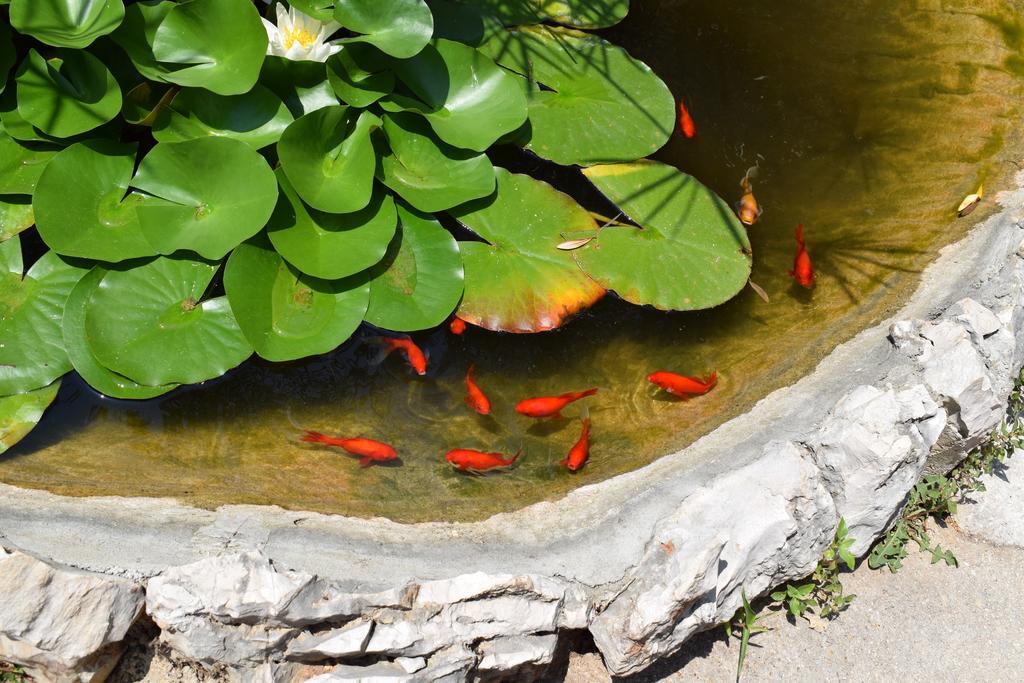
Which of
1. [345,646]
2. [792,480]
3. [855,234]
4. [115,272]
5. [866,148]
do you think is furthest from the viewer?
[866,148]

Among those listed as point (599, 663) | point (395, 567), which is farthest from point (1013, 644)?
point (395, 567)

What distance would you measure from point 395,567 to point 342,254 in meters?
1.00

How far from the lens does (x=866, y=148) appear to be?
359 cm

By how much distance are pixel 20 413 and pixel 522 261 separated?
1653 mm

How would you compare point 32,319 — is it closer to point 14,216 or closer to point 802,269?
point 14,216

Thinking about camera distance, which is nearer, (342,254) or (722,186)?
(342,254)

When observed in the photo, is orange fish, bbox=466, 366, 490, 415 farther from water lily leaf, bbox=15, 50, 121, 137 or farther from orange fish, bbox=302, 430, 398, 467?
water lily leaf, bbox=15, 50, 121, 137

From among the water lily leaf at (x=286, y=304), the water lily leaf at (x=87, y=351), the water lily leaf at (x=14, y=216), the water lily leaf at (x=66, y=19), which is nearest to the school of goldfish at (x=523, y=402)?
the water lily leaf at (x=286, y=304)

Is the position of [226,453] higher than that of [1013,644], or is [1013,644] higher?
[1013,644]

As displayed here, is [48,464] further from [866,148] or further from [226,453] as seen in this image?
[866,148]

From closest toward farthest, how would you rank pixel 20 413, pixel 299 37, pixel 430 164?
pixel 20 413, pixel 299 37, pixel 430 164

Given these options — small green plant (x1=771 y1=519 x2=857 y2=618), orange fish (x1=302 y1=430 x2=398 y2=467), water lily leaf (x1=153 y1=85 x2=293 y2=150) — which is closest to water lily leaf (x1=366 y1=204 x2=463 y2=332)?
orange fish (x1=302 y1=430 x2=398 y2=467)

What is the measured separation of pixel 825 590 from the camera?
2.70 meters

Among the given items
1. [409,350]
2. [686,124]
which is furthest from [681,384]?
[686,124]
